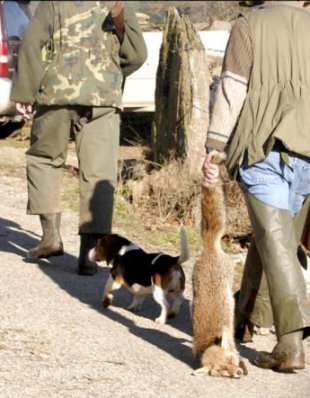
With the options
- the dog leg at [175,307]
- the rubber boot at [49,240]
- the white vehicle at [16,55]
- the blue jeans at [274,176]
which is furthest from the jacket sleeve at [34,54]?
the white vehicle at [16,55]

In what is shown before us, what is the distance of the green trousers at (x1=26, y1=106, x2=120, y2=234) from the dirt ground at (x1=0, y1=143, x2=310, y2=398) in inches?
19.6

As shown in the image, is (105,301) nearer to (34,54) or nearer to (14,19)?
(34,54)

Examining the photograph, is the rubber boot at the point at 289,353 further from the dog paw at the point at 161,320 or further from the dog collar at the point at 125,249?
the dog collar at the point at 125,249

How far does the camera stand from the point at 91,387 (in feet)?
17.7

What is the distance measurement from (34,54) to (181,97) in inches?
135

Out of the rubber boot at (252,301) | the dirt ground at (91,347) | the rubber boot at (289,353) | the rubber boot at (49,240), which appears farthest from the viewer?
the rubber boot at (49,240)

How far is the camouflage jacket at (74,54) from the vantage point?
7340mm

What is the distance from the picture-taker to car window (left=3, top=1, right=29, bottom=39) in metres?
13.9

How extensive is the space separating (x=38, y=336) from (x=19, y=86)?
199cm

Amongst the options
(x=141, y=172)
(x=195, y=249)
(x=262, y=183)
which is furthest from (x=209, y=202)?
(x=141, y=172)

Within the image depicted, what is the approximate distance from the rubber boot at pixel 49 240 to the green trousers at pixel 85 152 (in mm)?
233

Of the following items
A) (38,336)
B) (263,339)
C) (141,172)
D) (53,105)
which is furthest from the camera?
(141,172)

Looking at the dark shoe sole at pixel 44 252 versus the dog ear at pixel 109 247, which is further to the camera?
the dark shoe sole at pixel 44 252

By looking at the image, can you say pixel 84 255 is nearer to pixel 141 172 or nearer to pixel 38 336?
pixel 38 336
